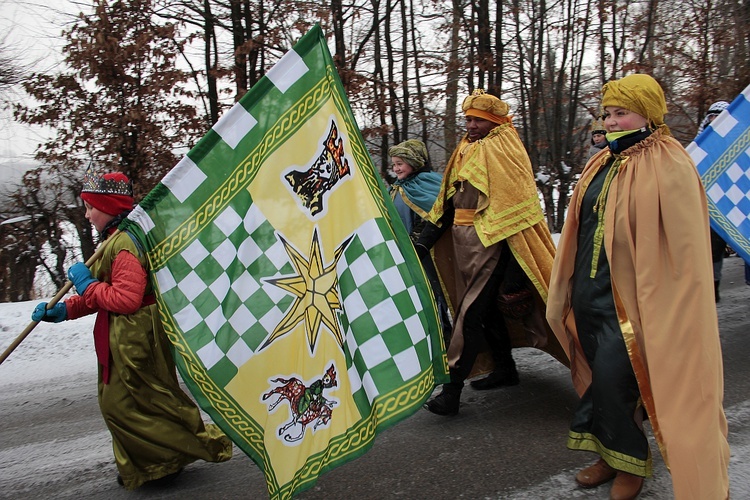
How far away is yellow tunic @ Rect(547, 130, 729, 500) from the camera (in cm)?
260

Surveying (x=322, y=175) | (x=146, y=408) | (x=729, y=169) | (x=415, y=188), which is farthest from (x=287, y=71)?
(x=729, y=169)

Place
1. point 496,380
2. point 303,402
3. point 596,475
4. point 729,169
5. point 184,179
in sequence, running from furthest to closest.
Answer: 1. point 729,169
2. point 496,380
3. point 596,475
4. point 184,179
5. point 303,402

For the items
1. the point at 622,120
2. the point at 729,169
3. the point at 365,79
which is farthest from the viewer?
the point at 365,79

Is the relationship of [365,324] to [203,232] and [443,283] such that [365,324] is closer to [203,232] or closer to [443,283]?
[203,232]

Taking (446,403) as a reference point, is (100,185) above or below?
above

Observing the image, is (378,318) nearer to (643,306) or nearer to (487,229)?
(643,306)

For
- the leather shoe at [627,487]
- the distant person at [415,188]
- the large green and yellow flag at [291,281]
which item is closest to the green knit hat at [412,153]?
the distant person at [415,188]

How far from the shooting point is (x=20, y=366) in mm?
5523

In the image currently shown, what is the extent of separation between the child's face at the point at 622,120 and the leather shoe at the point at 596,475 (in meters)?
1.56

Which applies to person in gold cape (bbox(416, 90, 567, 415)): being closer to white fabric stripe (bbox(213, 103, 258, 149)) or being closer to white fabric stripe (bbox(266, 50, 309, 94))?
white fabric stripe (bbox(266, 50, 309, 94))

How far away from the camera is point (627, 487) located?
9.52 feet

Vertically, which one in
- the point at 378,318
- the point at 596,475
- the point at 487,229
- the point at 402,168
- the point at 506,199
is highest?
the point at 402,168

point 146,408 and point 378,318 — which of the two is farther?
point 146,408

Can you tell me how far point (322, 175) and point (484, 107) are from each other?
158 cm
